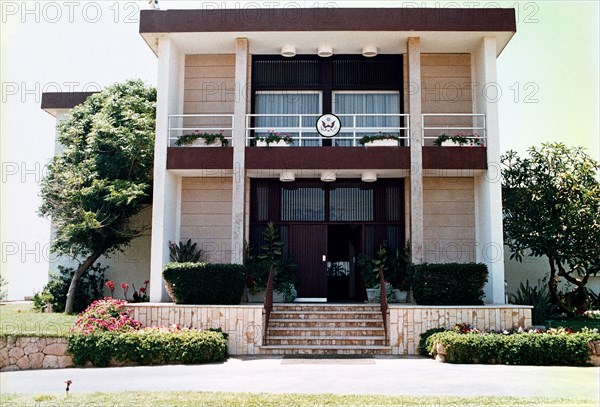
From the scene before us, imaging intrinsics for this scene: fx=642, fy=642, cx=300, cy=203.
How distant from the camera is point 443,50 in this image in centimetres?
1747

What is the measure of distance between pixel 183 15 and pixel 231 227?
5.60m

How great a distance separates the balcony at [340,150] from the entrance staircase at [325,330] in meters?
3.53

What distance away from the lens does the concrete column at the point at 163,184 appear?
52.3ft

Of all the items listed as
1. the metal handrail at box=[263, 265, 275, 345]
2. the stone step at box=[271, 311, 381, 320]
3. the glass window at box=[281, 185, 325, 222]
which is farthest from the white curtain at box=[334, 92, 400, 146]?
the stone step at box=[271, 311, 381, 320]

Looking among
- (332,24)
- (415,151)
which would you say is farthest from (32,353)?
(332,24)

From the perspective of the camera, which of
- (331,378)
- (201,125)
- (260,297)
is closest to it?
(331,378)

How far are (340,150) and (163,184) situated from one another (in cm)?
453

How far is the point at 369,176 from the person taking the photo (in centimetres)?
1653

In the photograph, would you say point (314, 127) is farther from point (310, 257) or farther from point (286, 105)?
point (310, 257)

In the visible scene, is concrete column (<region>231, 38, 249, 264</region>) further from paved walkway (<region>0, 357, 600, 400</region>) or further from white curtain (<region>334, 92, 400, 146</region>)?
paved walkway (<region>0, 357, 600, 400</region>)

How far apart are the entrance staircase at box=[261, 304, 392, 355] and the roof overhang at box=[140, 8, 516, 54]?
6.86 metres

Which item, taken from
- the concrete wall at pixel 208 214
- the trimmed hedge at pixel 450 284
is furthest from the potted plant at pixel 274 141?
the trimmed hedge at pixel 450 284

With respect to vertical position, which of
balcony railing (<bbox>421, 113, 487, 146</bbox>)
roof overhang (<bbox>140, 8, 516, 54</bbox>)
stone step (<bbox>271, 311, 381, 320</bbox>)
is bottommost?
stone step (<bbox>271, 311, 381, 320</bbox>)

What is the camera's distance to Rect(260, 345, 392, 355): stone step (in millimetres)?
13625
